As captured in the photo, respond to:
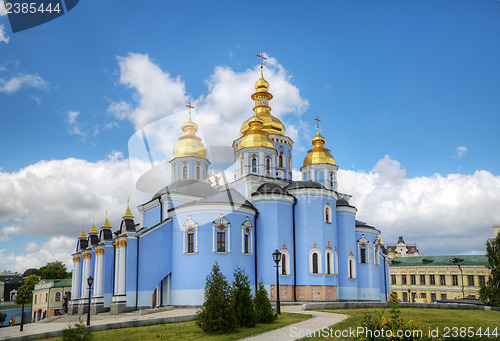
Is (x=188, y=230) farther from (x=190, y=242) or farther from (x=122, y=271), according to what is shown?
(x=122, y=271)

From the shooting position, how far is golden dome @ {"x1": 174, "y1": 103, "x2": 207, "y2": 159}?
121 ft

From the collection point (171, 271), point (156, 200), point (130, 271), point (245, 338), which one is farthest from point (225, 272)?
point (245, 338)

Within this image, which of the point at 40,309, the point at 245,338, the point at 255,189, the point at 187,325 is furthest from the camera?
the point at 40,309

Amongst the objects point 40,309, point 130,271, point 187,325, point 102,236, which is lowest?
point 40,309

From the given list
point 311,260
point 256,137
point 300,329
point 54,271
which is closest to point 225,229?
point 311,260

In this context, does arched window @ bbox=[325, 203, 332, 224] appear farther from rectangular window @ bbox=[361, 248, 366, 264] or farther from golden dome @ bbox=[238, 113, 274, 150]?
golden dome @ bbox=[238, 113, 274, 150]

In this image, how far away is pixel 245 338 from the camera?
12.5m

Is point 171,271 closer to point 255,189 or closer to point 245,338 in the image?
point 255,189

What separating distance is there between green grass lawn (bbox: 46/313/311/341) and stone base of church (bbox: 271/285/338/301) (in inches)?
446

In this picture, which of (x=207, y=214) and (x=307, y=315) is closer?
(x=307, y=315)

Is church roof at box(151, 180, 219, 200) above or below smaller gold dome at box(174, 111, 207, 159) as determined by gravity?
below

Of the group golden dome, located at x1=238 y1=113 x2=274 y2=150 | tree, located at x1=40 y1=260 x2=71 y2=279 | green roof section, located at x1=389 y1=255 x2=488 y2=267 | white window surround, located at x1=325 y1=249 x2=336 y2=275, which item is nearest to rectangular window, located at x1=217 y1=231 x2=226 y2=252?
white window surround, located at x1=325 y1=249 x2=336 y2=275

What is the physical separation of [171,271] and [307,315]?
1251cm

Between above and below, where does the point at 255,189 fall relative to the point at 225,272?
above
